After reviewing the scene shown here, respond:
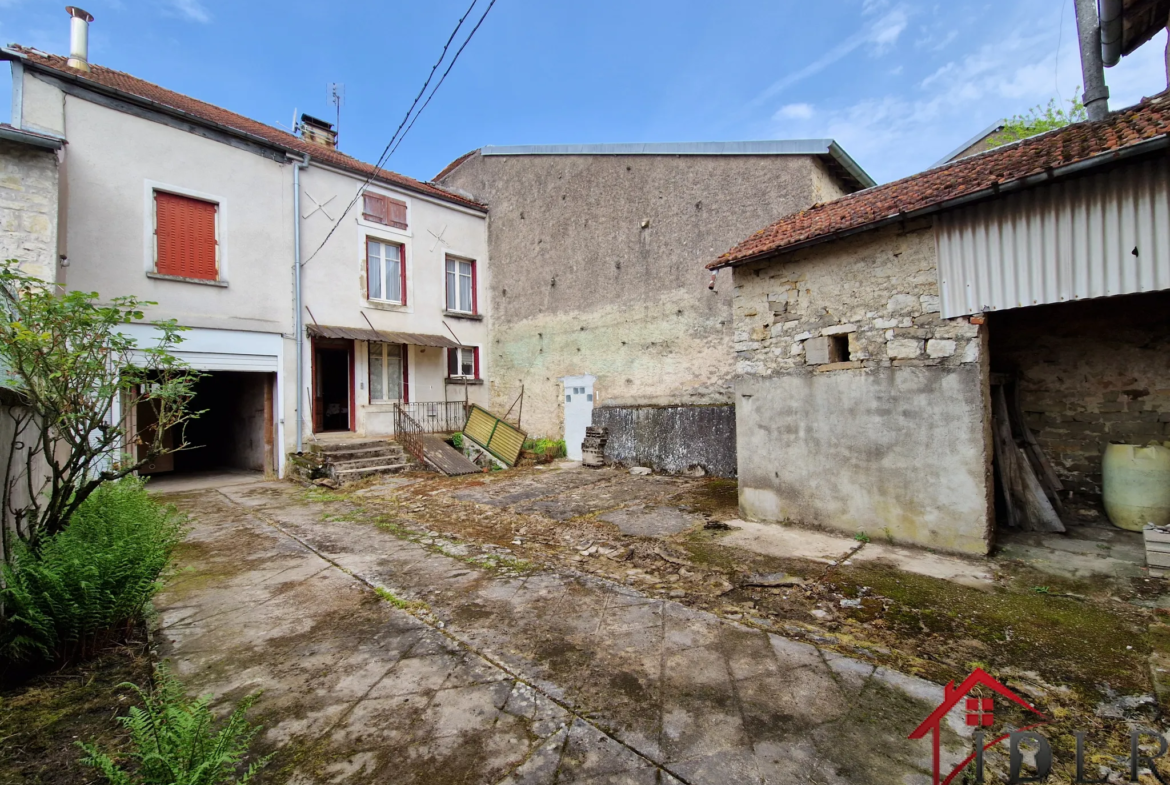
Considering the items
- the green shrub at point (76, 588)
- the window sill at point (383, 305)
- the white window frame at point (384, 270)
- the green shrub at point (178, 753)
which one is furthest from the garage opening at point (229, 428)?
the green shrub at point (178, 753)

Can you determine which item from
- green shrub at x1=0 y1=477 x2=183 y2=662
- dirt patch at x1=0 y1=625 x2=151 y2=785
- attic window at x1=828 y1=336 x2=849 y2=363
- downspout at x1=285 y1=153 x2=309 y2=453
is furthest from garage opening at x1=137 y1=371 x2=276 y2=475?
attic window at x1=828 y1=336 x2=849 y2=363

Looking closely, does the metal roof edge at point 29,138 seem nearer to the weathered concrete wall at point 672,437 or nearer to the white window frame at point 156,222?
the white window frame at point 156,222

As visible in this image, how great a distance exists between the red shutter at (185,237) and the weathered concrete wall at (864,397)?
29.9 ft

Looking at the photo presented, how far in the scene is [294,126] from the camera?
478 inches

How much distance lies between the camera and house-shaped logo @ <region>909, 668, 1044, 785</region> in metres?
1.62

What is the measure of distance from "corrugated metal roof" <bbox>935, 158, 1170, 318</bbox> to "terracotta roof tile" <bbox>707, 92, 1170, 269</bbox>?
259 millimetres

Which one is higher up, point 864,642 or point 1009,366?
point 1009,366

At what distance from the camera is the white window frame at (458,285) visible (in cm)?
1223

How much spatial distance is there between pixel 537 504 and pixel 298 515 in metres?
3.16

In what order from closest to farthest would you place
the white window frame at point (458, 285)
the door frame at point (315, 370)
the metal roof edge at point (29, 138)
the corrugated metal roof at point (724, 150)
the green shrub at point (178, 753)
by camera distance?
the green shrub at point (178, 753) → the metal roof edge at point (29, 138) → the corrugated metal roof at point (724, 150) → the door frame at point (315, 370) → the white window frame at point (458, 285)

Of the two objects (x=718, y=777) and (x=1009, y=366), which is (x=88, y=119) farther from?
(x=1009, y=366)

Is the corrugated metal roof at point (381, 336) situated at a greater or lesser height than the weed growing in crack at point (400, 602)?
greater

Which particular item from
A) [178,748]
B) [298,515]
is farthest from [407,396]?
[178,748]

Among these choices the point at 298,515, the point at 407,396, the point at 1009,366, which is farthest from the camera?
the point at 407,396
